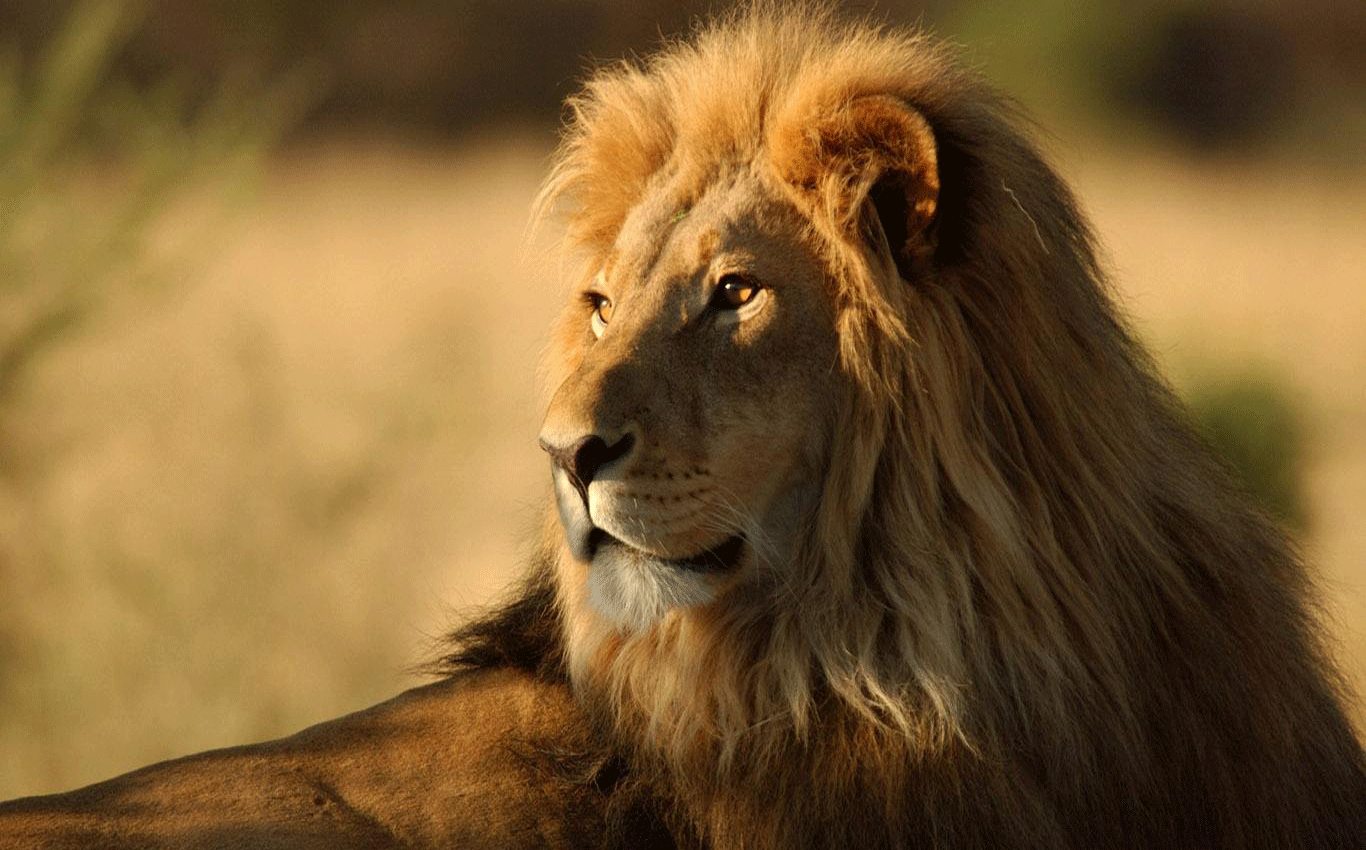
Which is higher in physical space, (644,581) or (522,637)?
(644,581)

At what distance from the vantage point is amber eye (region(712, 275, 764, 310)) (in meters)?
3.71

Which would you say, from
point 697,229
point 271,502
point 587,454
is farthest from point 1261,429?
point 587,454

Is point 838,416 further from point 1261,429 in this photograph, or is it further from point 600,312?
point 1261,429

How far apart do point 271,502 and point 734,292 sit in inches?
215

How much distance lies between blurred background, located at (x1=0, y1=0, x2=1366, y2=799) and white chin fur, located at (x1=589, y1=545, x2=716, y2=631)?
3.57 ft

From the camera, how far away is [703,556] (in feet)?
11.9

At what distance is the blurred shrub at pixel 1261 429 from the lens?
32.9 ft

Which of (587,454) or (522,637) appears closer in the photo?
(587,454)

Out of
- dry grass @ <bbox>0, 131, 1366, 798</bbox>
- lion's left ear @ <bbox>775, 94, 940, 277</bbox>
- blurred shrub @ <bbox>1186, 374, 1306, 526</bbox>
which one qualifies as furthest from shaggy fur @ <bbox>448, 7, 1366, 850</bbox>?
blurred shrub @ <bbox>1186, 374, 1306, 526</bbox>

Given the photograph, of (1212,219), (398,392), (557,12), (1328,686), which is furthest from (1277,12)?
(1328,686)

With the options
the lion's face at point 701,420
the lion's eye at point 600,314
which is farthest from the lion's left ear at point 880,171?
the lion's eye at point 600,314

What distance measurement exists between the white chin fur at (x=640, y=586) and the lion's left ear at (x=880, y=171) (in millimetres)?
764

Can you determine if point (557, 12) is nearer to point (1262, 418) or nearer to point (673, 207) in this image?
point (1262, 418)

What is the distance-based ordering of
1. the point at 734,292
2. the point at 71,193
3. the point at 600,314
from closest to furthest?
1. the point at 734,292
2. the point at 600,314
3. the point at 71,193
